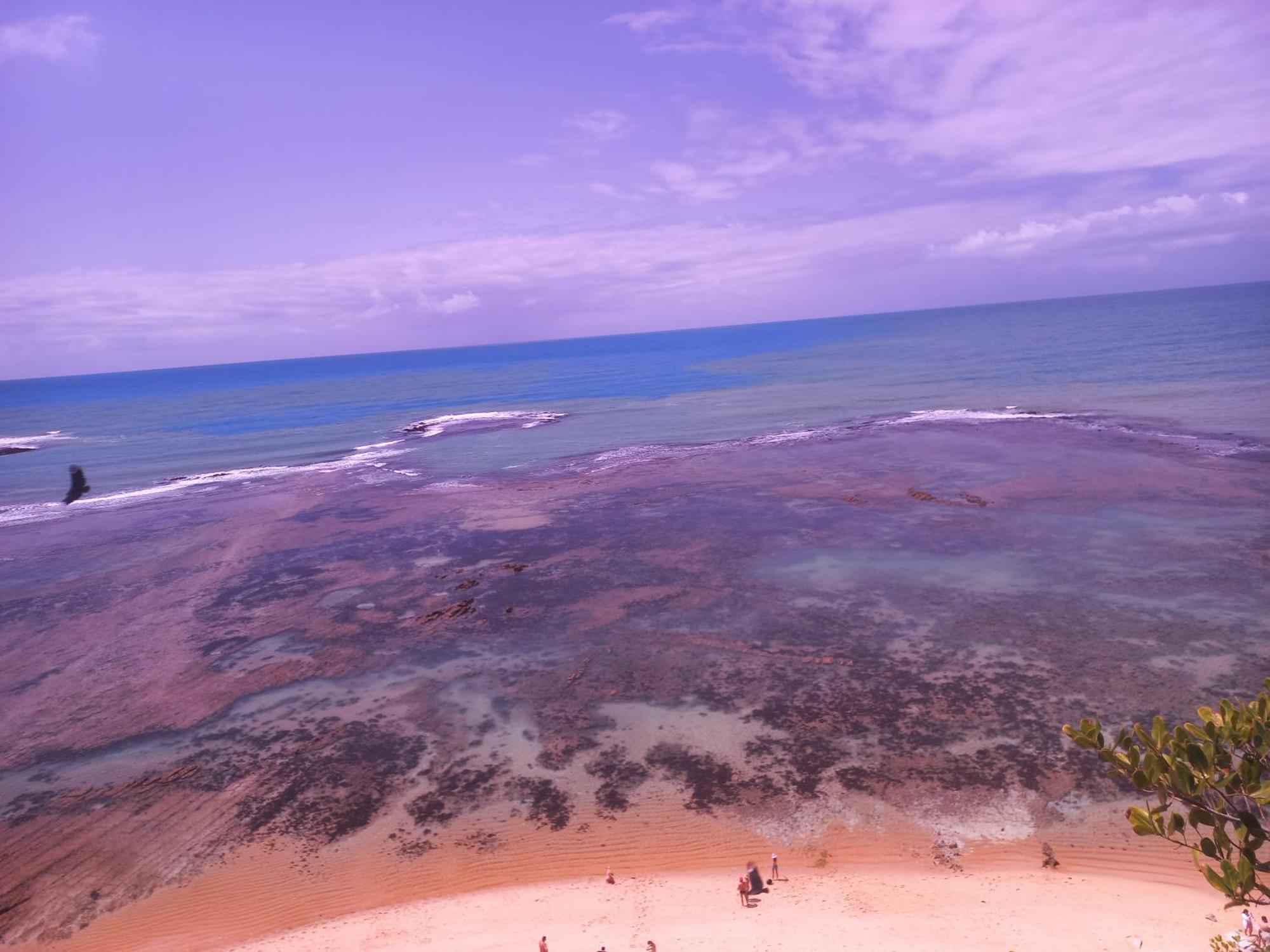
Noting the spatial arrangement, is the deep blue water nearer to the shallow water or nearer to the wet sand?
the shallow water

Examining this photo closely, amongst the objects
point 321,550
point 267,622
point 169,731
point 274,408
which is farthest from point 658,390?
point 169,731

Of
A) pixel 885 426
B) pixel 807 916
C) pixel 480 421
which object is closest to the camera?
pixel 807 916

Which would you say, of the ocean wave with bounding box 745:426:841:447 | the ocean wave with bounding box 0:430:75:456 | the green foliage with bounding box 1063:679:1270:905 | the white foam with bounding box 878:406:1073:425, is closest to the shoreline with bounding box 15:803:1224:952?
the green foliage with bounding box 1063:679:1270:905

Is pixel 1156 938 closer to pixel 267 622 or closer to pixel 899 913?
pixel 899 913

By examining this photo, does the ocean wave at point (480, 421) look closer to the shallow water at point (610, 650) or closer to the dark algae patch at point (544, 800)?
the shallow water at point (610, 650)

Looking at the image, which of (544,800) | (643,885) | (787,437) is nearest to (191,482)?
(787,437)

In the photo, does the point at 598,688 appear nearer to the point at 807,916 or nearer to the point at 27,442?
the point at 807,916

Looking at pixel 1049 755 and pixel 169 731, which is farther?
pixel 169 731
